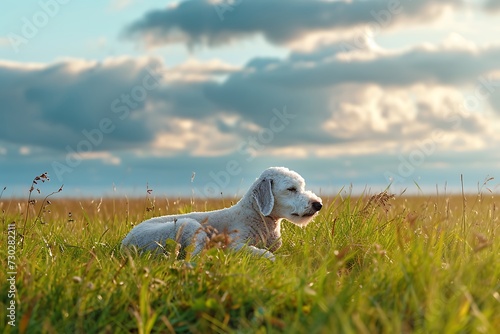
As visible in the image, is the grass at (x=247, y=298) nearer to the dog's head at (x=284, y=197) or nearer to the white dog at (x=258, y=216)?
the white dog at (x=258, y=216)

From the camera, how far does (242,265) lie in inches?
220

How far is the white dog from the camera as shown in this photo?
772cm

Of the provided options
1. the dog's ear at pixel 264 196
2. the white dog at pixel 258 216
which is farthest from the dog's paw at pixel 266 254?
the dog's ear at pixel 264 196

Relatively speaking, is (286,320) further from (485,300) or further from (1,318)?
(1,318)

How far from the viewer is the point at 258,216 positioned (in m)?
8.17

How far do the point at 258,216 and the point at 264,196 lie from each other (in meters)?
0.35

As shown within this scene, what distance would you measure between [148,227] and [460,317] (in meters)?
4.95

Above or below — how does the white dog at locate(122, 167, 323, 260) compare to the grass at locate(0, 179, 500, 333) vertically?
above

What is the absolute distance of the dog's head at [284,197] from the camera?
7845 mm

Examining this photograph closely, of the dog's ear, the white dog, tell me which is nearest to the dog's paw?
the white dog

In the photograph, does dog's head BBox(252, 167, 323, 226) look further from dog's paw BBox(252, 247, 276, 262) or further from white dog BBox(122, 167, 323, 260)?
dog's paw BBox(252, 247, 276, 262)

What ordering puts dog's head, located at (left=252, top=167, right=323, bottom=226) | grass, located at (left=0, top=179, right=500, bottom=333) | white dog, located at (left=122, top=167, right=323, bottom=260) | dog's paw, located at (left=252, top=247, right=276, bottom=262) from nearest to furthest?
1. grass, located at (left=0, top=179, right=500, bottom=333)
2. dog's paw, located at (left=252, top=247, right=276, bottom=262)
3. white dog, located at (left=122, top=167, right=323, bottom=260)
4. dog's head, located at (left=252, top=167, right=323, bottom=226)

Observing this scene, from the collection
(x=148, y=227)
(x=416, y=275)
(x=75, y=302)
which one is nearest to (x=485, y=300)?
(x=416, y=275)

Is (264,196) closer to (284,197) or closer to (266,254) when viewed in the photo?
(284,197)
